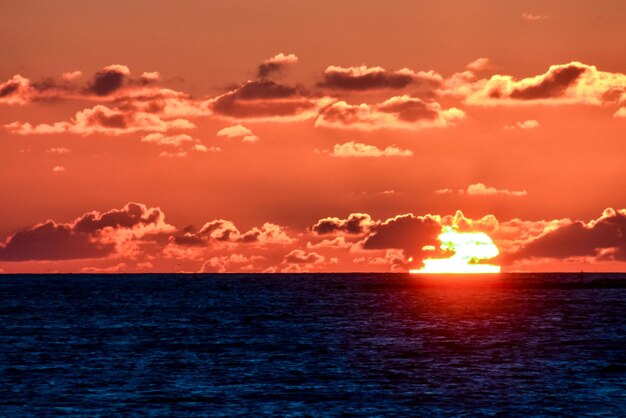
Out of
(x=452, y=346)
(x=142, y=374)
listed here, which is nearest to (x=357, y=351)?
(x=452, y=346)

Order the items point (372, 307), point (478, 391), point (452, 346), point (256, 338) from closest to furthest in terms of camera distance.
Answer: point (478, 391) → point (452, 346) → point (256, 338) → point (372, 307)

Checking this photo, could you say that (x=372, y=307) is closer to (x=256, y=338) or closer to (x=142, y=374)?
(x=256, y=338)

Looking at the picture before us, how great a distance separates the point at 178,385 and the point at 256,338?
4121 cm

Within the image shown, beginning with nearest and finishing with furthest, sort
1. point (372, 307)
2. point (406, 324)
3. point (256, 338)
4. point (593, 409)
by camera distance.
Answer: point (593, 409)
point (256, 338)
point (406, 324)
point (372, 307)

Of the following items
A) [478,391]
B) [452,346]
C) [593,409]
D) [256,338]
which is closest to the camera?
[593,409]

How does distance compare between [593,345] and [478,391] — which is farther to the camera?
[593,345]

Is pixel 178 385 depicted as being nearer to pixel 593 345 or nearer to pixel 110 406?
pixel 110 406

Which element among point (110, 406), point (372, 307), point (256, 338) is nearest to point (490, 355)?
point (256, 338)

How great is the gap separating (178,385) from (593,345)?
4701 cm

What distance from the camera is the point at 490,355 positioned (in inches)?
3851

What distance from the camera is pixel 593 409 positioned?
2594 inches

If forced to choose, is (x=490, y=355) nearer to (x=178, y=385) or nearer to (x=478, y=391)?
(x=478, y=391)

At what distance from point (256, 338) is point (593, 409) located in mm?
56392

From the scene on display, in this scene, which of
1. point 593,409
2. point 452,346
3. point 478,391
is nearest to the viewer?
point 593,409
